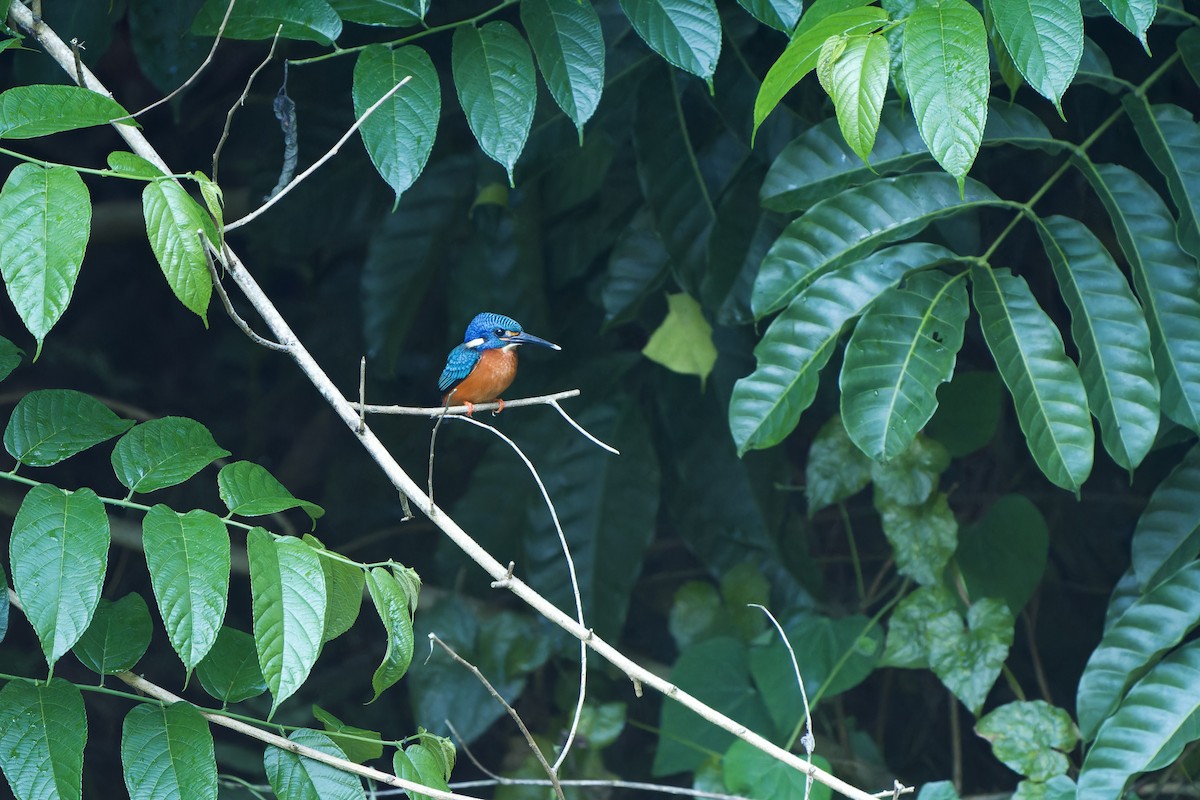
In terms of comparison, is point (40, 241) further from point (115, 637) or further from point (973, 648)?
point (973, 648)

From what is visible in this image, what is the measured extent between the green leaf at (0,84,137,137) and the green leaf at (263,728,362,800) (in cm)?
64

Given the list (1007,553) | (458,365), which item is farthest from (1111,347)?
(458,365)

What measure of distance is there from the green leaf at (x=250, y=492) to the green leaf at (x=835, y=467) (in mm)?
1007

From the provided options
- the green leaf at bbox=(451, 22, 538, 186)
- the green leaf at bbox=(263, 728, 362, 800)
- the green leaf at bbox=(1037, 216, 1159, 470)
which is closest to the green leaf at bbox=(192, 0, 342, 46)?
the green leaf at bbox=(451, 22, 538, 186)

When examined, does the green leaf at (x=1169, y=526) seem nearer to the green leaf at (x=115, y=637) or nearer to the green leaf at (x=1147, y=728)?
the green leaf at (x=1147, y=728)

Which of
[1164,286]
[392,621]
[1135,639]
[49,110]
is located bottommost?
[1135,639]

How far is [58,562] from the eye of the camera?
95 centimetres

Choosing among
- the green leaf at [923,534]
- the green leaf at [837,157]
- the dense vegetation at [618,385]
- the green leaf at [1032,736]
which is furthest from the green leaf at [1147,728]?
the green leaf at [837,157]

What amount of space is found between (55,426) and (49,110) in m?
0.33

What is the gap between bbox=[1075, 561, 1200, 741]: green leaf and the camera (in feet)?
4.77

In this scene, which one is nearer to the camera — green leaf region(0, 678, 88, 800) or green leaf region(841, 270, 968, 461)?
green leaf region(0, 678, 88, 800)

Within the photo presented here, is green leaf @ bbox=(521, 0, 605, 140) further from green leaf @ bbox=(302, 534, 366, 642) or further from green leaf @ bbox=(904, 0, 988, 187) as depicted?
green leaf @ bbox=(302, 534, 366, 642)

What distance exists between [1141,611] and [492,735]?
1.55m

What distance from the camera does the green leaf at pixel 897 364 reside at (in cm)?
133
